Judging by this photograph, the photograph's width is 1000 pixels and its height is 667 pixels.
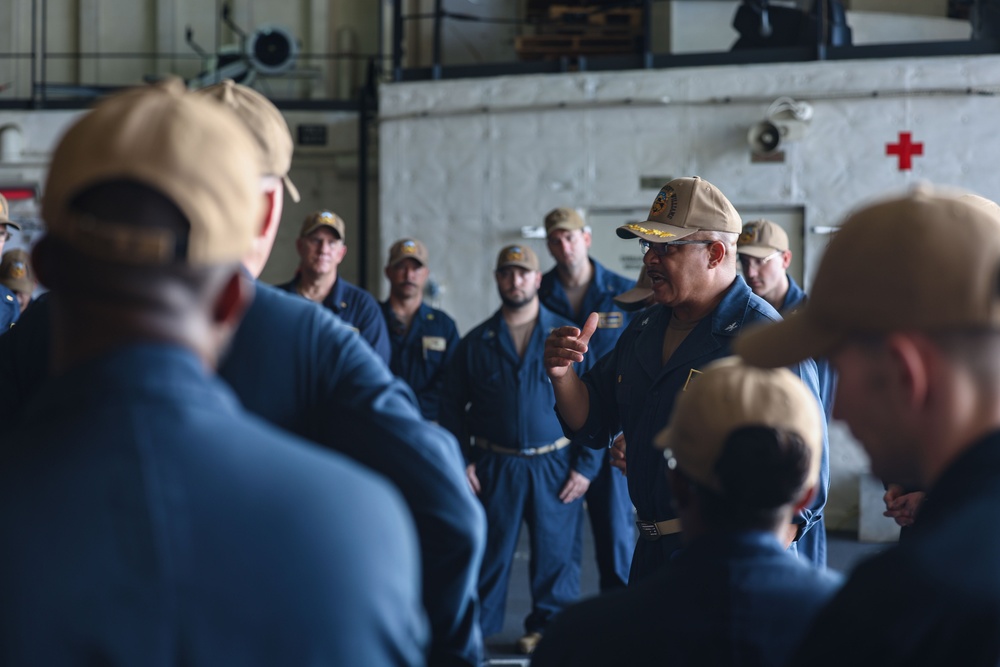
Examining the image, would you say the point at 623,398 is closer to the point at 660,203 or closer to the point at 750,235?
the point at 660,203

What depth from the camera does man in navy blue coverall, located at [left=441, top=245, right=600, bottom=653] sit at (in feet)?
19.9

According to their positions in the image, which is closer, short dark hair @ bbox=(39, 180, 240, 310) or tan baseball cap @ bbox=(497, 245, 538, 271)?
short dark hair @ bbox=(39, 180, 240, 310)

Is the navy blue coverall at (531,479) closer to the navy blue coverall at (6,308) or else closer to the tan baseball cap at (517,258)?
the tan baseball cap at (517,258)

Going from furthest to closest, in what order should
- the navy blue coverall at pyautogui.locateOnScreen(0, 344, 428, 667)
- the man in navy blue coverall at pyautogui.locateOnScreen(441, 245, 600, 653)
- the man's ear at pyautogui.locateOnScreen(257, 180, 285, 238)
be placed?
the man in navy blue coverall at pyautogui.locateOnScreen(441, 245, 600, 653) → the man's ear at pyautogui.locateOnScreen(257, 180, 285, 238) → the navy blue coverall at pyautogui.locateOnScreen(0, 344, 428, 667)

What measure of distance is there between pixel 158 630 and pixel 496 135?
9.00 metres

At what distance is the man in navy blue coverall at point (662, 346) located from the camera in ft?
10.9

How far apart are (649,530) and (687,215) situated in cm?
103

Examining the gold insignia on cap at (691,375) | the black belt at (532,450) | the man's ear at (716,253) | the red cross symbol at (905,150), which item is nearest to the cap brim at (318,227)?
the black belt at (532,450)

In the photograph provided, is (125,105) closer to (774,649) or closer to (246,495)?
(246,495)

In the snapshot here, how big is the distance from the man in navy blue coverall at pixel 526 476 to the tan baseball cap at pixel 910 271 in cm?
470

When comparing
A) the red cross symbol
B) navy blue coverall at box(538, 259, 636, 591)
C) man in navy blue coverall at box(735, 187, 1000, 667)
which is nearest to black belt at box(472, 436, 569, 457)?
navy blue coverall at box(538, 259, 636, 591)

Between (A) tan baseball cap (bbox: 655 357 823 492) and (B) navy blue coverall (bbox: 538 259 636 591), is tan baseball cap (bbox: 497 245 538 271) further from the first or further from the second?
(A) tan baseball cap (bbox: 655 357 823 492)

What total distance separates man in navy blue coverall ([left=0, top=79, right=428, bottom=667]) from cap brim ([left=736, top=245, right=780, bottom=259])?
15.9 feet

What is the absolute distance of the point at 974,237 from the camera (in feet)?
4.41
